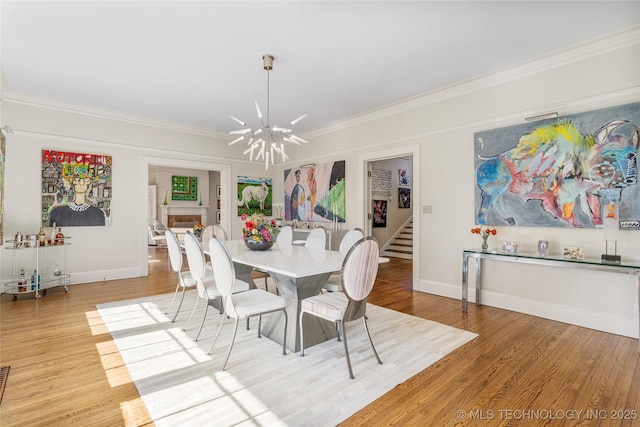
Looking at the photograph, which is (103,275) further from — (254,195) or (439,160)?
(439,160)

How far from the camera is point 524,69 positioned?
3.50 meters

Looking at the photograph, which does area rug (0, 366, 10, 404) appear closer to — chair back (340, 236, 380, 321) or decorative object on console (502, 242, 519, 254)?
chair back (340, 236, 380, 321)

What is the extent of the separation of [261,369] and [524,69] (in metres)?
4.09

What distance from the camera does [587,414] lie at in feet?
5.86

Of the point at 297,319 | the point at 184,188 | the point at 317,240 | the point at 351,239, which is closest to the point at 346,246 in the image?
the point at 351,239

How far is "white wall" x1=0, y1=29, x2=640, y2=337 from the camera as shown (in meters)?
3.06

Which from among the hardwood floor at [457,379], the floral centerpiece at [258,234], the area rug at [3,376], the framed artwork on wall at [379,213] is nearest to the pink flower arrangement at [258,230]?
the floral centerpiece at [258,234]

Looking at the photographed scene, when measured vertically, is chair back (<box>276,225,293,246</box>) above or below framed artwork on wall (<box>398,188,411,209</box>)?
below

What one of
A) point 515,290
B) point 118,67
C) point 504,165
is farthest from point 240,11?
point 515,290

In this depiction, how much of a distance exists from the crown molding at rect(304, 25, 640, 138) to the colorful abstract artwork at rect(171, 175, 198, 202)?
305 inches

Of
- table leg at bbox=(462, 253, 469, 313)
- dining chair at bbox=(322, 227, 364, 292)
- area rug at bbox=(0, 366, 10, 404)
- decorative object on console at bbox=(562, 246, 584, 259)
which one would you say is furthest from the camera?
table leg at bbox=(462, 253, 469, 313)

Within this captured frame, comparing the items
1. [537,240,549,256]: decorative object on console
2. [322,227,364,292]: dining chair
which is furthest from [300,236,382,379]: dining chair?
[537,240,549,256]: decorative object on console

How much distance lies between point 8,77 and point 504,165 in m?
6.13

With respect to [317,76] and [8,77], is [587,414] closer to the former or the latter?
[317,76]
